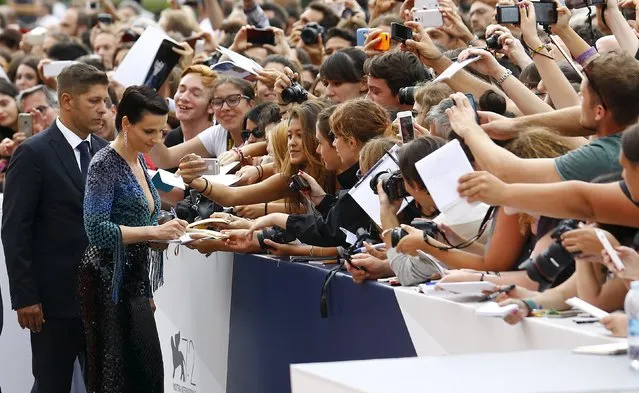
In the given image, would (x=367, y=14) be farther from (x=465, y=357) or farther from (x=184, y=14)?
(x=465, y=357)

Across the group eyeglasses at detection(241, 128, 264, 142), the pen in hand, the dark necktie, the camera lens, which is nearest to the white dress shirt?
the dark necktie

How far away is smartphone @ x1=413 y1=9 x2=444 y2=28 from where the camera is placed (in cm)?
841

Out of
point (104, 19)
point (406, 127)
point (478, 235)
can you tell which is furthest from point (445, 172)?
point (104, 19)

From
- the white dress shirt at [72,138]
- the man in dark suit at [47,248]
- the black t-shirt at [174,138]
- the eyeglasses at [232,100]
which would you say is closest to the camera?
the man in dark suit at [47,248]

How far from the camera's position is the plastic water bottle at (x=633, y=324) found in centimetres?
423

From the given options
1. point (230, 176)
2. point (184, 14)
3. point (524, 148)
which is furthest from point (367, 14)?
point (524, 148)

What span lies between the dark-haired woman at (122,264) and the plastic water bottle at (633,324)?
12.6 feet

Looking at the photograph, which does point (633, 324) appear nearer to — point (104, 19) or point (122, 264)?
point (122, 264)

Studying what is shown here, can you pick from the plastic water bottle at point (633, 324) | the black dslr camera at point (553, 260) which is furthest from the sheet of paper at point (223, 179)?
the plastic water bottle at point (633, 324)

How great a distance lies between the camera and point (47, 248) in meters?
8.19

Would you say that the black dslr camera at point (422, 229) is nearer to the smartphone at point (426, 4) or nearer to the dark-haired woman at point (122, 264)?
the dark-haired woman at point (122, 264)

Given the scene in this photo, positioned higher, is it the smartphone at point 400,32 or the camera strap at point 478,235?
the smartphone at point 400,32

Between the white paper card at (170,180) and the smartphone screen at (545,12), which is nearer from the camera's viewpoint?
the smartphone screen at (545,12)

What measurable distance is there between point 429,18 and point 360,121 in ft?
5.13
